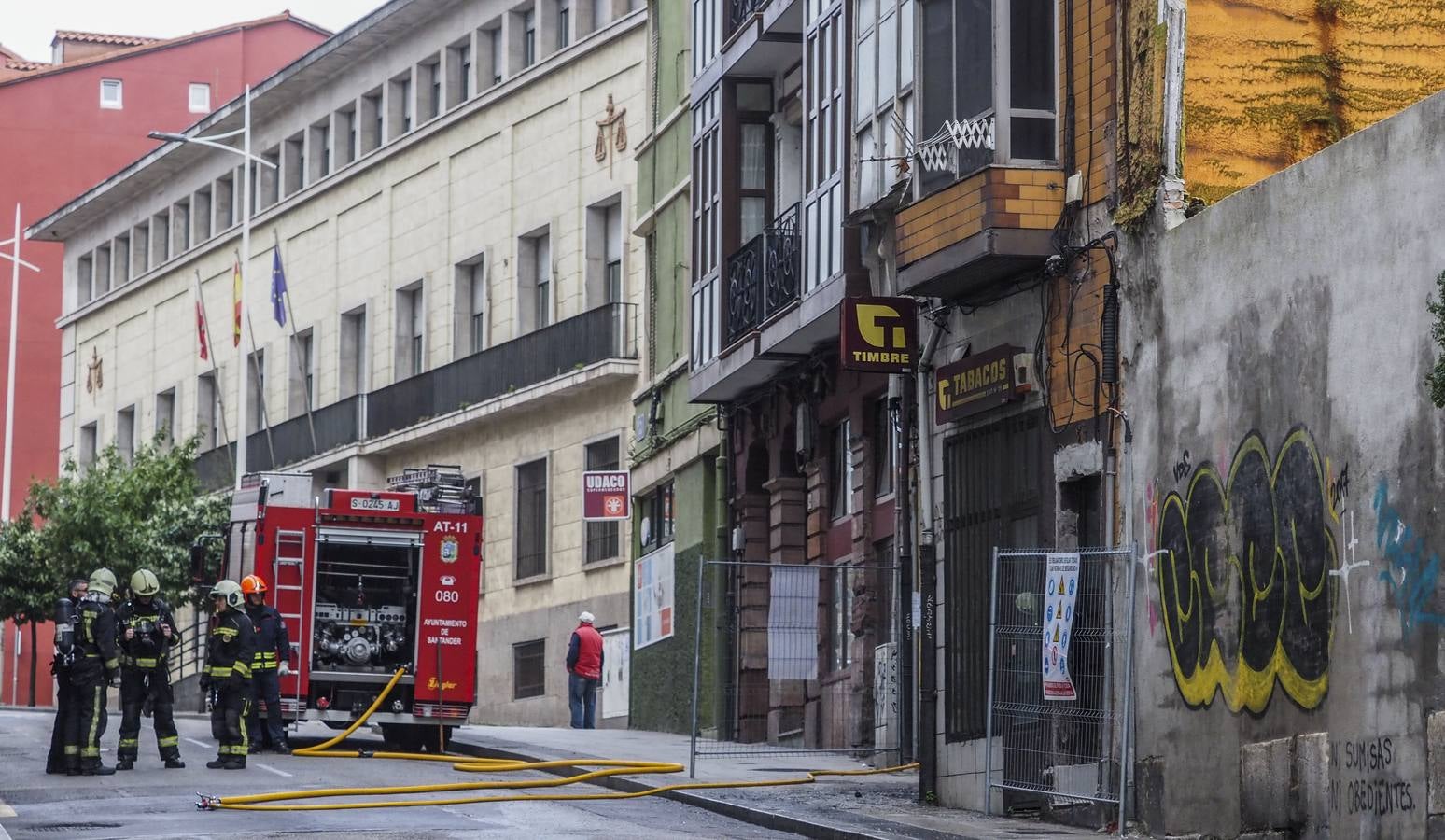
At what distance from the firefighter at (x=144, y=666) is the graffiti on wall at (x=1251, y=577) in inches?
385

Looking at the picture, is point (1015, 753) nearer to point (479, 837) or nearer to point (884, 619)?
point (479, 837)

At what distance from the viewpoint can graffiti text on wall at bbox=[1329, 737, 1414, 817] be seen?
499 inches

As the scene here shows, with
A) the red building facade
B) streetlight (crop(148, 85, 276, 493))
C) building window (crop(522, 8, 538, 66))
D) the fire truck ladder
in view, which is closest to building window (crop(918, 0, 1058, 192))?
the fire truck ladder

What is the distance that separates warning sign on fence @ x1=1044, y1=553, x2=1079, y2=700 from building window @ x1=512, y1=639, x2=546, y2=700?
→ 22.8 m

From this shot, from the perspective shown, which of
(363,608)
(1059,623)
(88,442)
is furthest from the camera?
(88,442)

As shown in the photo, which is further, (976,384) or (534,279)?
(534,279)

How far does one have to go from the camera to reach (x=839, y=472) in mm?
26109

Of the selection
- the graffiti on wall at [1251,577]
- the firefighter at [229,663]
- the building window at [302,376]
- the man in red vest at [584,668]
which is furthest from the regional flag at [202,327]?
the graffiti on wall at [1251,577]

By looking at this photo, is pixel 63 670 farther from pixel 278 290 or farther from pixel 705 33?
pixel 278 290

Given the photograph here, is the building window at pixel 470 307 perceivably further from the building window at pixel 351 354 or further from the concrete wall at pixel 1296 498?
the concrete wall at pixel 1296 498

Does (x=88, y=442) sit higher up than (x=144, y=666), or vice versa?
(x=88, y=442)

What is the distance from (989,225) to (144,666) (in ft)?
29.4

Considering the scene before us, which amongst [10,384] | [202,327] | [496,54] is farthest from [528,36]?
[10,384]

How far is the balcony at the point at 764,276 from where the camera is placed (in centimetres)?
2464
